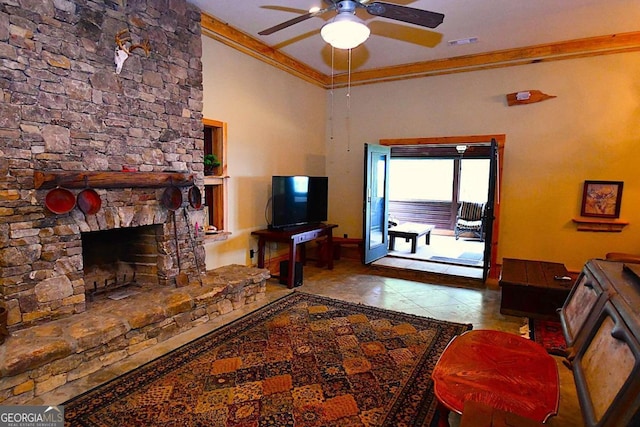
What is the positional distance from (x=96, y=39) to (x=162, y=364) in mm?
2584

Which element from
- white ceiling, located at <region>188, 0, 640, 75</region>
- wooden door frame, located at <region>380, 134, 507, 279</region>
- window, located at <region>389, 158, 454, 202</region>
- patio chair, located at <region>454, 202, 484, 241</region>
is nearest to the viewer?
white ceiling, located at <region>188, 0, 640, 75</region>

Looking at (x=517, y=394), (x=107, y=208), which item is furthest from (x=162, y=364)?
(x=517, y=394)

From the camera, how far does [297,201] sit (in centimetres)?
517

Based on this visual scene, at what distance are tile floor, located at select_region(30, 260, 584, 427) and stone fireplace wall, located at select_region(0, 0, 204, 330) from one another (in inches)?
24.5

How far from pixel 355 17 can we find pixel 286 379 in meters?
2.63

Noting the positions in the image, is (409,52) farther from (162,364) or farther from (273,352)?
(162,364)

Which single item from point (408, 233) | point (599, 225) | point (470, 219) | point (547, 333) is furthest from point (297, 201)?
point (470, 219)

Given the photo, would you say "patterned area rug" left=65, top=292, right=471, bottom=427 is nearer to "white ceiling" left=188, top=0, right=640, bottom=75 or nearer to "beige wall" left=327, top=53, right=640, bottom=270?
"beige wall" left=327, top=53, right=640, bottom=270

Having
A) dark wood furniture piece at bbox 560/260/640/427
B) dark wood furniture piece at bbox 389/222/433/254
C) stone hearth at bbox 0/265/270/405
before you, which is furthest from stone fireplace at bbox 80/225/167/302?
dark wood furniture piece at bbox 389/222/433/254

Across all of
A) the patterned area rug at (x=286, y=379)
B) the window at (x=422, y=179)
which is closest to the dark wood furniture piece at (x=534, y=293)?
the patterned area rug at (x=286, y=379)

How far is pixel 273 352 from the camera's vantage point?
2959mm

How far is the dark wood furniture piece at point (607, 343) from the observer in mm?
1022

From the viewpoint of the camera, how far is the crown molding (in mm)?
4285

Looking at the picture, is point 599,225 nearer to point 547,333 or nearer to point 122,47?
point 547,333
